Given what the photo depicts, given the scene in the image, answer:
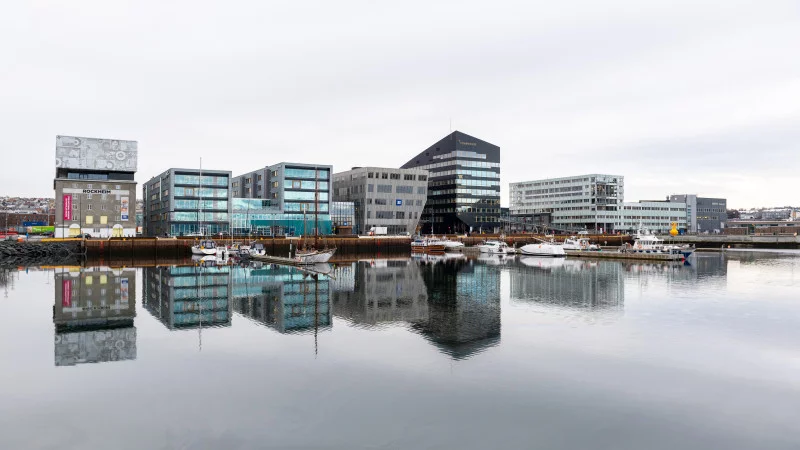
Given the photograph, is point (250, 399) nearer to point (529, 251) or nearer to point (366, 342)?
point (366, 342)

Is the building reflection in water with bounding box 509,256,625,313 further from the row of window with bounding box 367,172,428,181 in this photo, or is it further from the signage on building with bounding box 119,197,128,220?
the signage on building with bounding box 119,197,128,220

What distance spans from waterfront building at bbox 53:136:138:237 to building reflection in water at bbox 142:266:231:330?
256 ft

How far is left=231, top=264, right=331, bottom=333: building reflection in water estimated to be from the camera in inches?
1409

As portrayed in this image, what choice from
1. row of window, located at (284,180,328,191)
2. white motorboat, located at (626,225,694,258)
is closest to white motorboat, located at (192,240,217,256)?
row of window, located at (284,180,328,191)

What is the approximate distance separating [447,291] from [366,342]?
24335 millimetres

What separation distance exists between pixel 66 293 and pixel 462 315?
37.3 meters

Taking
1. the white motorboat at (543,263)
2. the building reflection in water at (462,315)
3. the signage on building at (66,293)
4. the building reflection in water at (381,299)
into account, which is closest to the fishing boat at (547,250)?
the white motorboat at (543,263)

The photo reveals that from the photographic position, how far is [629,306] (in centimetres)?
4341

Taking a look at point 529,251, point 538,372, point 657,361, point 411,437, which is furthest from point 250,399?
point 529,251

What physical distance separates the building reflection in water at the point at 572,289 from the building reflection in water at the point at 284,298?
57.1ft

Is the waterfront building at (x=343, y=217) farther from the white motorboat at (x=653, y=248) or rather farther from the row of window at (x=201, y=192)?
the white motorboat at (x=653, y=248)

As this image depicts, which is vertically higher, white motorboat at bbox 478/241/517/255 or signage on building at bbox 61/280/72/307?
white motorboat at bbox 478/241/517/255

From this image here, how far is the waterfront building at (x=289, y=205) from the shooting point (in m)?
153

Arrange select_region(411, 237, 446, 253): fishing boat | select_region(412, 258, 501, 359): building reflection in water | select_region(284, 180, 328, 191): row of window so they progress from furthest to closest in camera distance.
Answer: select_region(284, 180, 328, 191): row of window, select_region(411, 237, 446, 253): fishing boat, select_region(412, 258, 501, 359): building reflection in water
